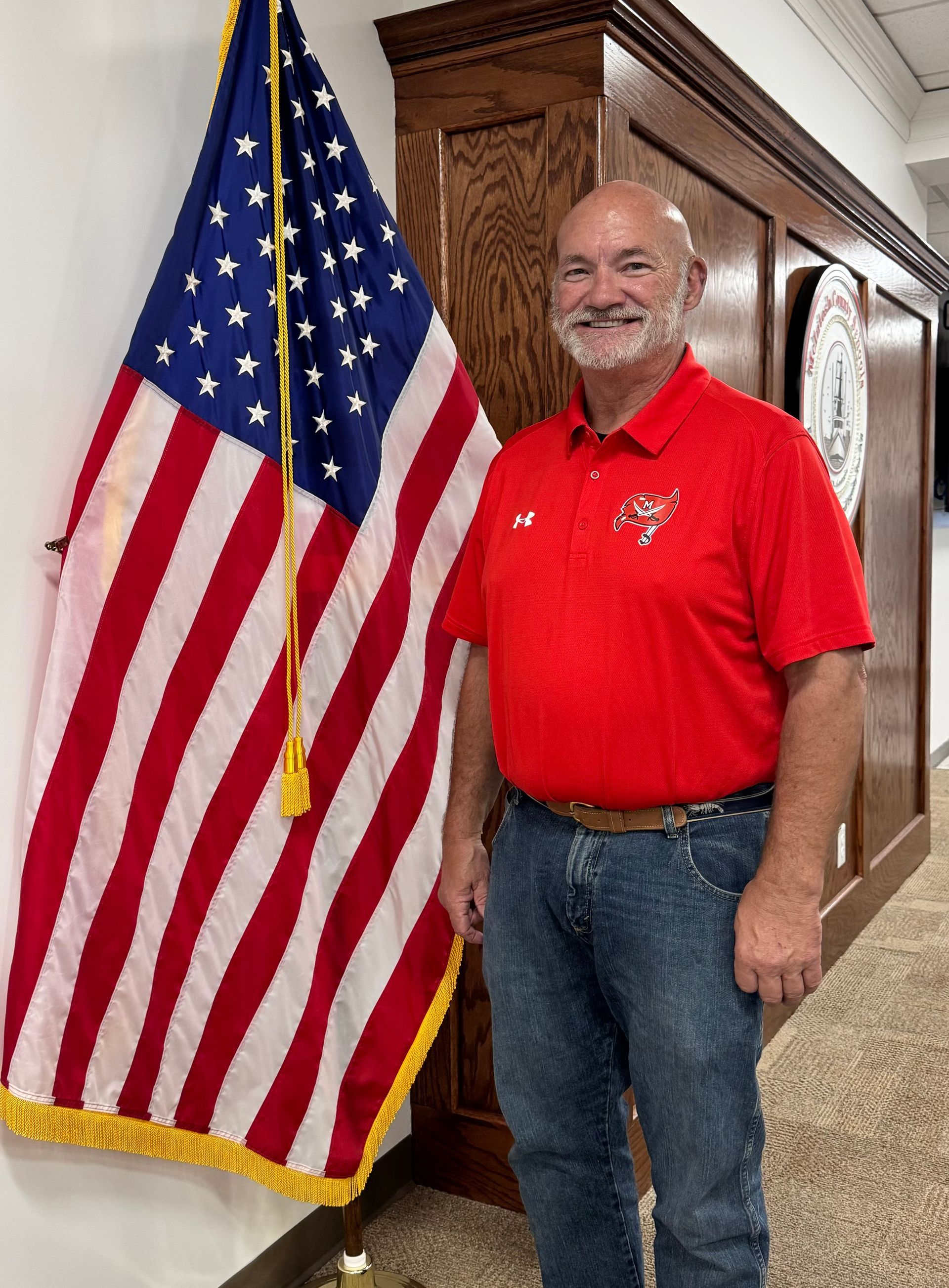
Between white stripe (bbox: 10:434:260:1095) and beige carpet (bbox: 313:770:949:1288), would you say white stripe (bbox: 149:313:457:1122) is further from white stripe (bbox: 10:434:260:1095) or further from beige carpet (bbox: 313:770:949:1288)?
beige carpet (bbox: 313:770:949:1288)

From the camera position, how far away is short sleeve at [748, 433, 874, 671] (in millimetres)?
1347

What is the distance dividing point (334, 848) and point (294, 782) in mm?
155

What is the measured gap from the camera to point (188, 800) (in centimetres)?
162

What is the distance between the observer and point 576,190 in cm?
198

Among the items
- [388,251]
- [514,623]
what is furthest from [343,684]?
[388,251]

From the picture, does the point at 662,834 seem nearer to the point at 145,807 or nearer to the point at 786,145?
the point at 145,807

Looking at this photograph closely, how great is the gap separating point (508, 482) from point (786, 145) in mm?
1652

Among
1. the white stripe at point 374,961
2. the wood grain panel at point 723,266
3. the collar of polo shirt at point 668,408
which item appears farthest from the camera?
the wood grain panel at point 723,266

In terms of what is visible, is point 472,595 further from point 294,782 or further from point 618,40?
point 618,40

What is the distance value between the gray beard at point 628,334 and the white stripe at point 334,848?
407 millimetres

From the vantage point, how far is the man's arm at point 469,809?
5.75 ft

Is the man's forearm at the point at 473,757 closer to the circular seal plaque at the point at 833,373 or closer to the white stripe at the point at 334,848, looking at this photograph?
the white stripe at the point at 334,848

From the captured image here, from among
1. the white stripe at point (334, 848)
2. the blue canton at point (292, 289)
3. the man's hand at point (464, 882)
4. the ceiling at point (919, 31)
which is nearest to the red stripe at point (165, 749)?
the blue canton at point (292, 289)

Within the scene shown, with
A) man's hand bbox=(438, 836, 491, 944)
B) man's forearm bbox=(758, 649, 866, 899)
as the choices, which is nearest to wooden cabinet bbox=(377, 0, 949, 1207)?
man's hand bbox=(438, 836, 491, 944)
